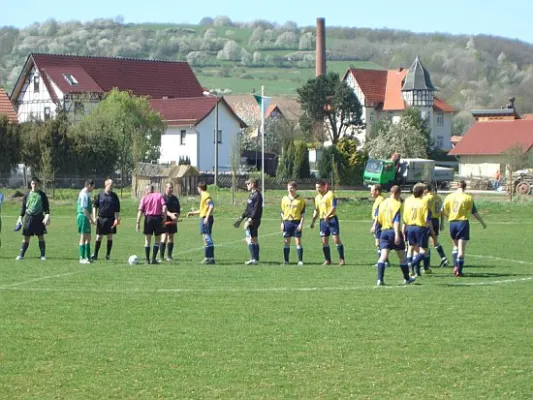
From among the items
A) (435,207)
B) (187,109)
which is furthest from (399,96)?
(435,207)

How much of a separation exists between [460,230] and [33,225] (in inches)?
383

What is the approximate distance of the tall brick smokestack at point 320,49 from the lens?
12331 centimetres

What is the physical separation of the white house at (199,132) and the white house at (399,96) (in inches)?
1317

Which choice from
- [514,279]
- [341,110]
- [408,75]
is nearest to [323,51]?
[408,75]

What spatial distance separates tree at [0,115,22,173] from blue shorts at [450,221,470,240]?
47.2 m

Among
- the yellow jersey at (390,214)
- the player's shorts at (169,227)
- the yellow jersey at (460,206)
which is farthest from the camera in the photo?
the player's shorts at (169,227)

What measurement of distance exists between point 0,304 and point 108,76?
8367 centimetres

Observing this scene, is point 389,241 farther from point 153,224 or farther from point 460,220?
point 153,224

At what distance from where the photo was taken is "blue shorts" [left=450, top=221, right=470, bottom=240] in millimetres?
21375

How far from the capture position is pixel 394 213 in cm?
1884

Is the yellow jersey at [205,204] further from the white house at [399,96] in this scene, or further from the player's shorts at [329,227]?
the white house at [399,96]

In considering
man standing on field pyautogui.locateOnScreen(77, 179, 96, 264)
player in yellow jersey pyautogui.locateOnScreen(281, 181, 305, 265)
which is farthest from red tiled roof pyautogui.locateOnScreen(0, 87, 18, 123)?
player in yellow jersey pyautogui.locateOnScreen(281, 181, 305, 265)

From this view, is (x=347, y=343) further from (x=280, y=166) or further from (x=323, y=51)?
(x=323, y=51)

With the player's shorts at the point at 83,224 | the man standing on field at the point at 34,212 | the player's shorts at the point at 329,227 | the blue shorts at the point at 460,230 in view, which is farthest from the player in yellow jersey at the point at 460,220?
the man standing on field at the point at 34,212
